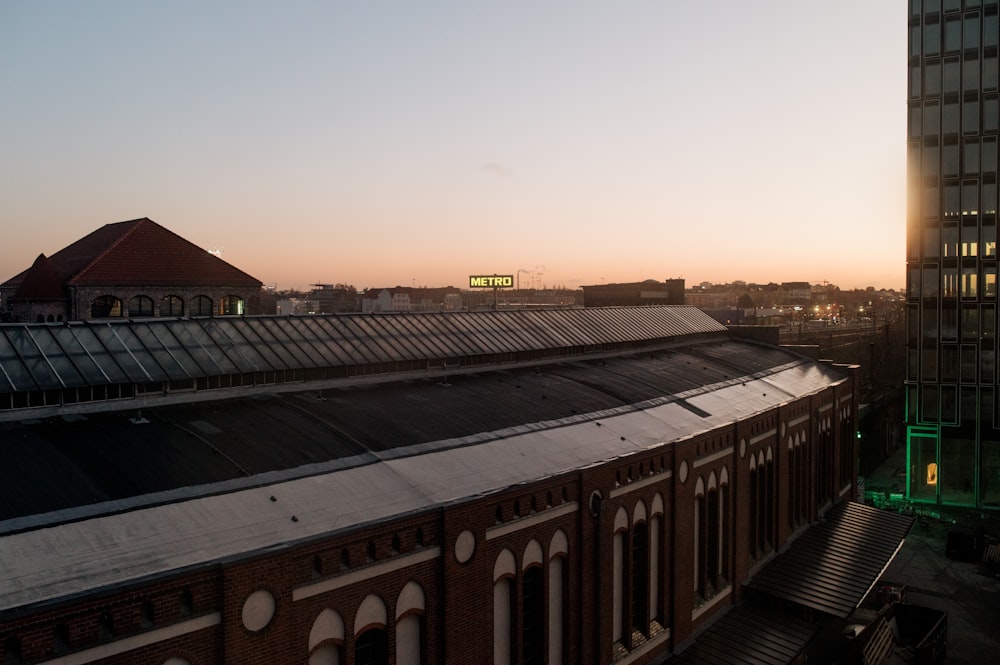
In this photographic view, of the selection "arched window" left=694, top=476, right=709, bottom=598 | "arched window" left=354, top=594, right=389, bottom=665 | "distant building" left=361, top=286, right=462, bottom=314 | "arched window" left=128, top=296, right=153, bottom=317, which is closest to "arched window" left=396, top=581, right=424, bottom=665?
"arched window" left=354, top=594, right=389, bottom=665

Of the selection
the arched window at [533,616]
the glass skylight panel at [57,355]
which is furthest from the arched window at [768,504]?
the glass skylight panel at [57,355]

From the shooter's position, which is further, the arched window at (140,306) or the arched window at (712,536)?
the arched window at (140,306)

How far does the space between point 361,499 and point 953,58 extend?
55455mm

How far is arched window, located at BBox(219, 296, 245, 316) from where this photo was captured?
61688mm

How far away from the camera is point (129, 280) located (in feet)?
184

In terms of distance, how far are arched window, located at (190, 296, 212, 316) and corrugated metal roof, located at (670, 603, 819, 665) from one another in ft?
161

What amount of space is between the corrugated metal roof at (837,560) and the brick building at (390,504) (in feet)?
0.49

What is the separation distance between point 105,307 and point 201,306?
7411 mm

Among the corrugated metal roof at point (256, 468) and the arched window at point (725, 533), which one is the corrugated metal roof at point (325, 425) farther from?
the arched window at point (725, 533)

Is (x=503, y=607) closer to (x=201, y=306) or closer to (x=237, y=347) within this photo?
(x=237, y=347)

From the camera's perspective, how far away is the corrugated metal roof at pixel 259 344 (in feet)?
63.4

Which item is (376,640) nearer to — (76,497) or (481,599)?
(481,599)

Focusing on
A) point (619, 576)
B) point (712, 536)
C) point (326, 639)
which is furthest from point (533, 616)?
point (712, 536)

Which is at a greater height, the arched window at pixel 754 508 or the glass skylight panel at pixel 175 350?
the glass skylight panel at pixel 175 350
